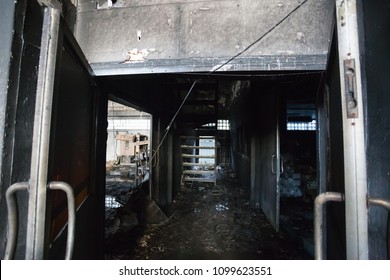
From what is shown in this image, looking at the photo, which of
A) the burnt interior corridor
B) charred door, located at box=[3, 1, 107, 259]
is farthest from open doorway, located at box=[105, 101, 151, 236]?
charred door, located at box=[3, 1, 107, 259]

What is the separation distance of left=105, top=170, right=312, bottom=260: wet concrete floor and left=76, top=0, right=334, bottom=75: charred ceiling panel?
222 cm

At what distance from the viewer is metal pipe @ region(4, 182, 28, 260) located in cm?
70

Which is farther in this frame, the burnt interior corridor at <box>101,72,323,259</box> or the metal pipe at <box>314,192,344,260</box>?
Answer: the burnt interior corridor at <box>101,72,323,259</box>

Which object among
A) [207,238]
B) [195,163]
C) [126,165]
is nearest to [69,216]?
[207,238]

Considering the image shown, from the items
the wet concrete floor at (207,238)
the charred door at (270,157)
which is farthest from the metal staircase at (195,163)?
the charred door at (270,157)

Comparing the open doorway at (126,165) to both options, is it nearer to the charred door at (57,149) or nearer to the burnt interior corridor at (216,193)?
the burnt interior corridor at (216,193)

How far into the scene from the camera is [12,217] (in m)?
0.73

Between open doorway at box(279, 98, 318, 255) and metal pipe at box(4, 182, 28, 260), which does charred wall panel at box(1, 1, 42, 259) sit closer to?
metal pipe at box(4, 182, 28, 260)

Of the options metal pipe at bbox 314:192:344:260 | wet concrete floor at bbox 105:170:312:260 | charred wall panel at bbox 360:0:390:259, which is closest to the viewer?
metal pipe at bbox 314:192:344:260

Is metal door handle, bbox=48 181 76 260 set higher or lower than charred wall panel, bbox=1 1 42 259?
lower

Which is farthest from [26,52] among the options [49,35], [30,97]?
[49,35]

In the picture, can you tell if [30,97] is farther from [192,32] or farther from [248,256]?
[248,256]

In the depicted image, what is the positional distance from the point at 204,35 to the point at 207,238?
2630 mm

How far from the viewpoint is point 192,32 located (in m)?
1.50
